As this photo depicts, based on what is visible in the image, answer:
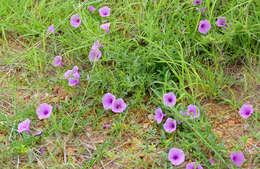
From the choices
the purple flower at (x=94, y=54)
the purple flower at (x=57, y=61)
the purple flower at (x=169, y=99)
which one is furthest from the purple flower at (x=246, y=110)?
the purple flower at (x=57, y=61)

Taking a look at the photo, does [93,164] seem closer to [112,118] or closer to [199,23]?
[112,118]

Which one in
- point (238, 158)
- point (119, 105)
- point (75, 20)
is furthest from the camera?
point (75, 20)

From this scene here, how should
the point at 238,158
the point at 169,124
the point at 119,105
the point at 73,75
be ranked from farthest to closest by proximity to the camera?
1. the point at 73,75
2. the point at 119,105
3. the point at 169,124
4. the point at 238,158

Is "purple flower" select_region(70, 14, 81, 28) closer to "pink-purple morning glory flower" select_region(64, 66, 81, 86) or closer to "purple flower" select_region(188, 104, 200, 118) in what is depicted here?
"pink-purple morning glory flower" select_region(64, 66, 81, 86)

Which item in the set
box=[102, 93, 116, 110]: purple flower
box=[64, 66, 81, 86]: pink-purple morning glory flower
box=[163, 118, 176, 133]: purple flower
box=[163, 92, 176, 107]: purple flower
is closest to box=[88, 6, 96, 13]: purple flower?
box=[64, 66, 81, 86]: pink-purple morning glory flower

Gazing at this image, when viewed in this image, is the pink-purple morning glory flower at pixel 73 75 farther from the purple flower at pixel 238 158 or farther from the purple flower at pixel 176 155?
the purple flower at pixel 238 158

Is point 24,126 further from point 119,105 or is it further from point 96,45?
point 96,45

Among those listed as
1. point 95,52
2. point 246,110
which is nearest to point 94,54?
point 95,52
